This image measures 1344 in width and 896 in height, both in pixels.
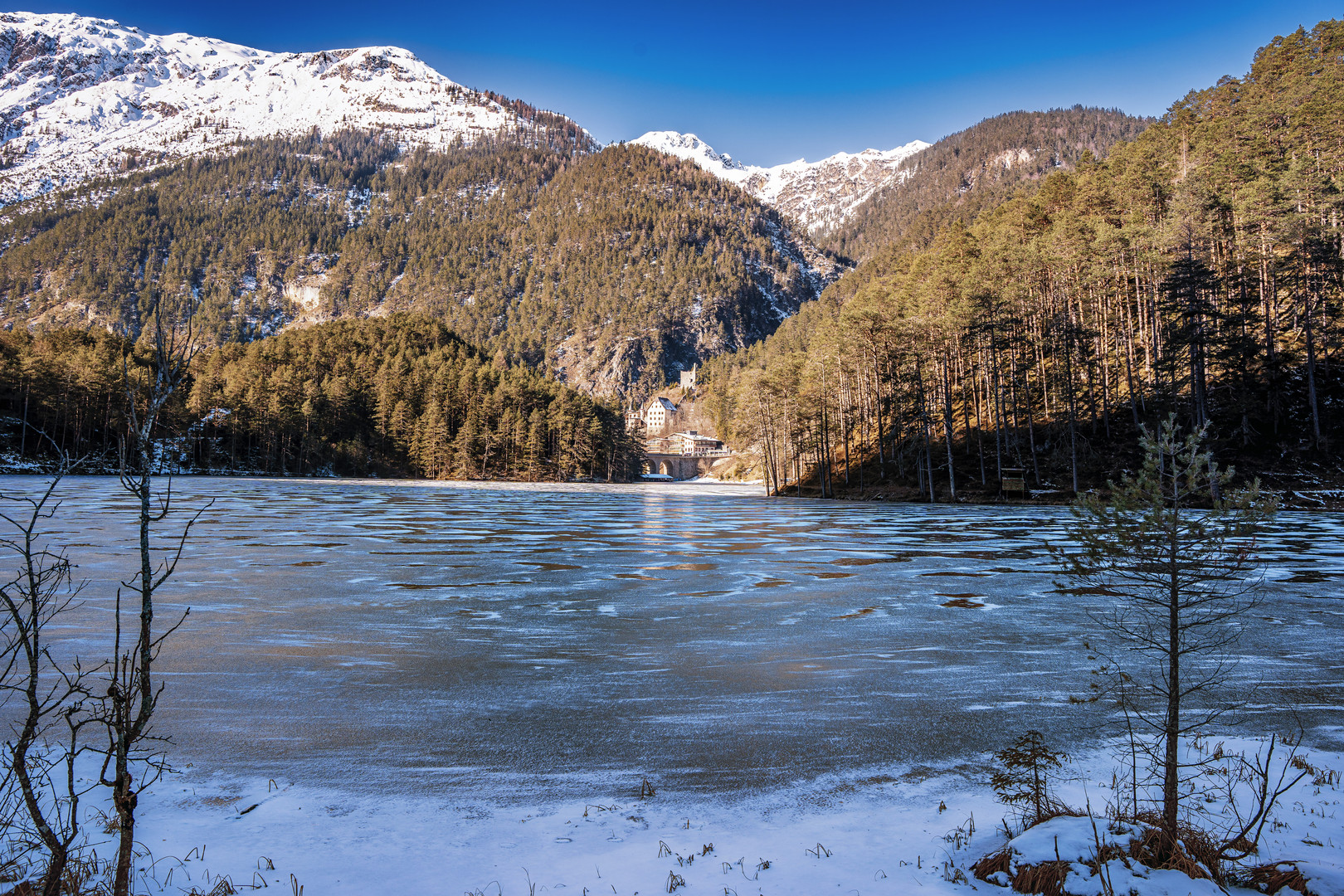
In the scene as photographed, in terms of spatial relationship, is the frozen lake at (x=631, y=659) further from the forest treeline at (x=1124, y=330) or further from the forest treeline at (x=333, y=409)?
the forest treeline at (x=333, y=409)

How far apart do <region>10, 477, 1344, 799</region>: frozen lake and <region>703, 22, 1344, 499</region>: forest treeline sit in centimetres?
2543

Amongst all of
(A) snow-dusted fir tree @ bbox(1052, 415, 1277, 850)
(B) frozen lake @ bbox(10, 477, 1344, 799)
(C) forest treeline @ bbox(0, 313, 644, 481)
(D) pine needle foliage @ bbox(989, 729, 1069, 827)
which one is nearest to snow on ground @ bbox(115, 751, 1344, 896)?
(D) pine needle foliage @ bbox(989, 729, 1069, 827)

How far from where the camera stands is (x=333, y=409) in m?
120

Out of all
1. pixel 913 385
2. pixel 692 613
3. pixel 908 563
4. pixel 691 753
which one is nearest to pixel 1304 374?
pixel 913 385

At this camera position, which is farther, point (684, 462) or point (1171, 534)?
point (684, 462)

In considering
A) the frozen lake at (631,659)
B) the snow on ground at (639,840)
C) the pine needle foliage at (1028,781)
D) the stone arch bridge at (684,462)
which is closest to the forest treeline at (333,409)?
the stone arch bridge at (684,462)

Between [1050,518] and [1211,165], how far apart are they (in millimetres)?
38502

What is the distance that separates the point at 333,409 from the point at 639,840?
425 ft

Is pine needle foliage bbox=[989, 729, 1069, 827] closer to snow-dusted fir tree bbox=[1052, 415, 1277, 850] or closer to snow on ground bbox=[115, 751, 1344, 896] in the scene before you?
snow on ground bbox=[115, 751, 1344, 896]

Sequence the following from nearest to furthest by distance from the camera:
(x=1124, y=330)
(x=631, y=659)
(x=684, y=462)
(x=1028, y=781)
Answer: (x=1028, y=781) < (x=631, y=659) < (x=1124, y=330) < (x=684, y=462)

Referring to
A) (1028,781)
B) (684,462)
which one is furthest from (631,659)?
(684,462)

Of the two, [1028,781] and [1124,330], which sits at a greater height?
[1124,330]

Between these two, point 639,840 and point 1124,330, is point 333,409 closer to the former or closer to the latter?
point 1124,330

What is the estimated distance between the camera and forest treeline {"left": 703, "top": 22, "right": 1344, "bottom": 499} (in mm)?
42531
